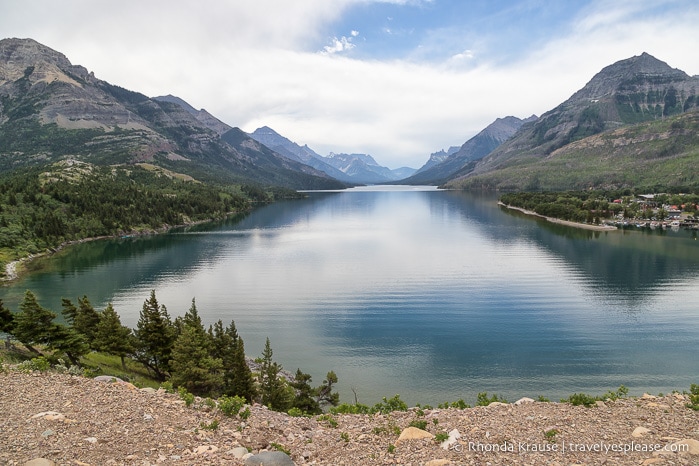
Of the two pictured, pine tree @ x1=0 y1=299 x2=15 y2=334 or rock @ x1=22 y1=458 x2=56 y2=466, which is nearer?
rock @ x1=22 y1=458 x2=56 y2=466

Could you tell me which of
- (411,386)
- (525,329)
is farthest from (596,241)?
(411,386)

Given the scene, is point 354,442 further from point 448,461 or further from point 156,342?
point 156,342

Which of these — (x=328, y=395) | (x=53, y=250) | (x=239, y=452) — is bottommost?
(x=328, y=395)

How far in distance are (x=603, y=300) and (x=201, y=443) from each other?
75059mm

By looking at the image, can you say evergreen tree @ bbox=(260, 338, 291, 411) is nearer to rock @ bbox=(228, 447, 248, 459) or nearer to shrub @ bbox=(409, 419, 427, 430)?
rock @ bbox=(228, 447, 248, 459)

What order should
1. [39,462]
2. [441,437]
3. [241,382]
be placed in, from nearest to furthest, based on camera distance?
[39,462]
[441,437]
[241,382]

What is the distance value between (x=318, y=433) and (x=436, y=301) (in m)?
55.4

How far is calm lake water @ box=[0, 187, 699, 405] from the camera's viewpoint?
44.2m

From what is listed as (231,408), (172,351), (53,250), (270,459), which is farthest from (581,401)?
(53,250)

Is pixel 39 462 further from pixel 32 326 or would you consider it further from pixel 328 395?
pixel 328 395

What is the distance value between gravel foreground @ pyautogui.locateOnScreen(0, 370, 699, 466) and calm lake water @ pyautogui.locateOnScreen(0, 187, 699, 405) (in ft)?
68.0

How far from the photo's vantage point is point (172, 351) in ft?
112

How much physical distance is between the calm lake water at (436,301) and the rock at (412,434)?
72.2 ft

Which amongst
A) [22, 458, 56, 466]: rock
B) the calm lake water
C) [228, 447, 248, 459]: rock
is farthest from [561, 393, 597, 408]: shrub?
[22, 458, 56, 466]: rock
